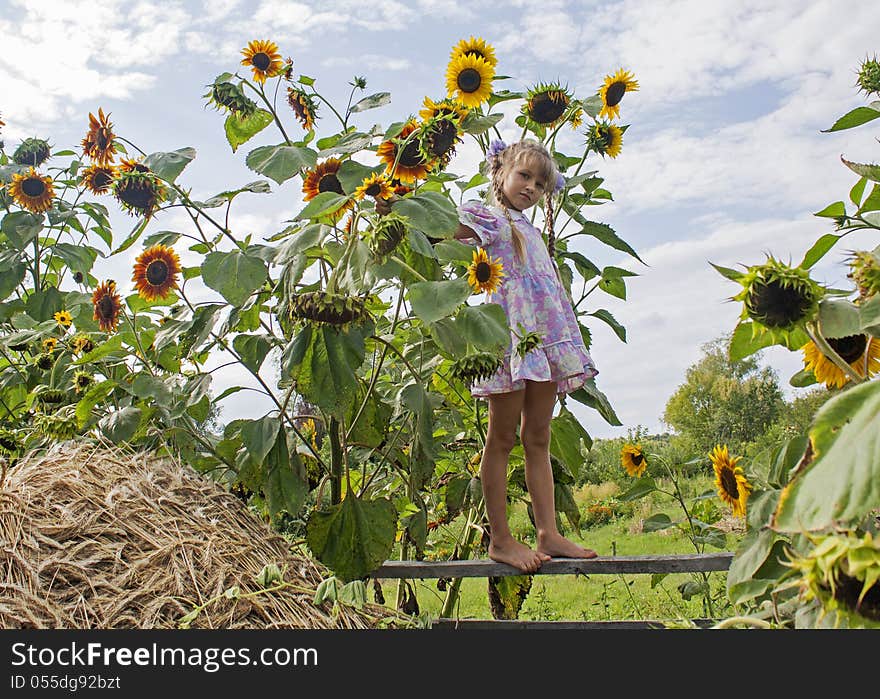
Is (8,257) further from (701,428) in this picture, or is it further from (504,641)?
(701,428)

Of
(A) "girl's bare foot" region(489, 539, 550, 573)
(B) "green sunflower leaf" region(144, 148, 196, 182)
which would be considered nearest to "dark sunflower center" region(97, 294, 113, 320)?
(B) "green sunflower leaf" region(144, 148, 196, 182)

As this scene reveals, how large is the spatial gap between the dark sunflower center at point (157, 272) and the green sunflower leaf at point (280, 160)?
75 centimetres

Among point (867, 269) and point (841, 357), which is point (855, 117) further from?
point (867, 269)

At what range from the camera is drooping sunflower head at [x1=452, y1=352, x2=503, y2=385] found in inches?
79.4

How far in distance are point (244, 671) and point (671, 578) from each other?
4.18m

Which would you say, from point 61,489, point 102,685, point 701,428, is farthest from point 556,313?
point 701,428

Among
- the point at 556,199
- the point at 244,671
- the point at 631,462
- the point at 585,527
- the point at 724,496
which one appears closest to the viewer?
the point at 244,671

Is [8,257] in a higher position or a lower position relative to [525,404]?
higher

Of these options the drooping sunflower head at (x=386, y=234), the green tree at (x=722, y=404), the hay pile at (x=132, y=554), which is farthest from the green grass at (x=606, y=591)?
the green tree at (x=722, y=404)

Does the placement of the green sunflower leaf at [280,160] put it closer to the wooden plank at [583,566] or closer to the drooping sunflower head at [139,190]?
the drooping sunflower head at [139,190]

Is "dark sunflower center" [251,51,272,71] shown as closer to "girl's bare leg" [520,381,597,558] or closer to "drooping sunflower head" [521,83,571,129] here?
"drooping sunflower head" [521,83,571,129]

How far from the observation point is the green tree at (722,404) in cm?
1232

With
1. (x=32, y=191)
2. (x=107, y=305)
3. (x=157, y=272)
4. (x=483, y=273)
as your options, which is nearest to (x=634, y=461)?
(x=483, y=273)

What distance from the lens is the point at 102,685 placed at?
122 centimetres
